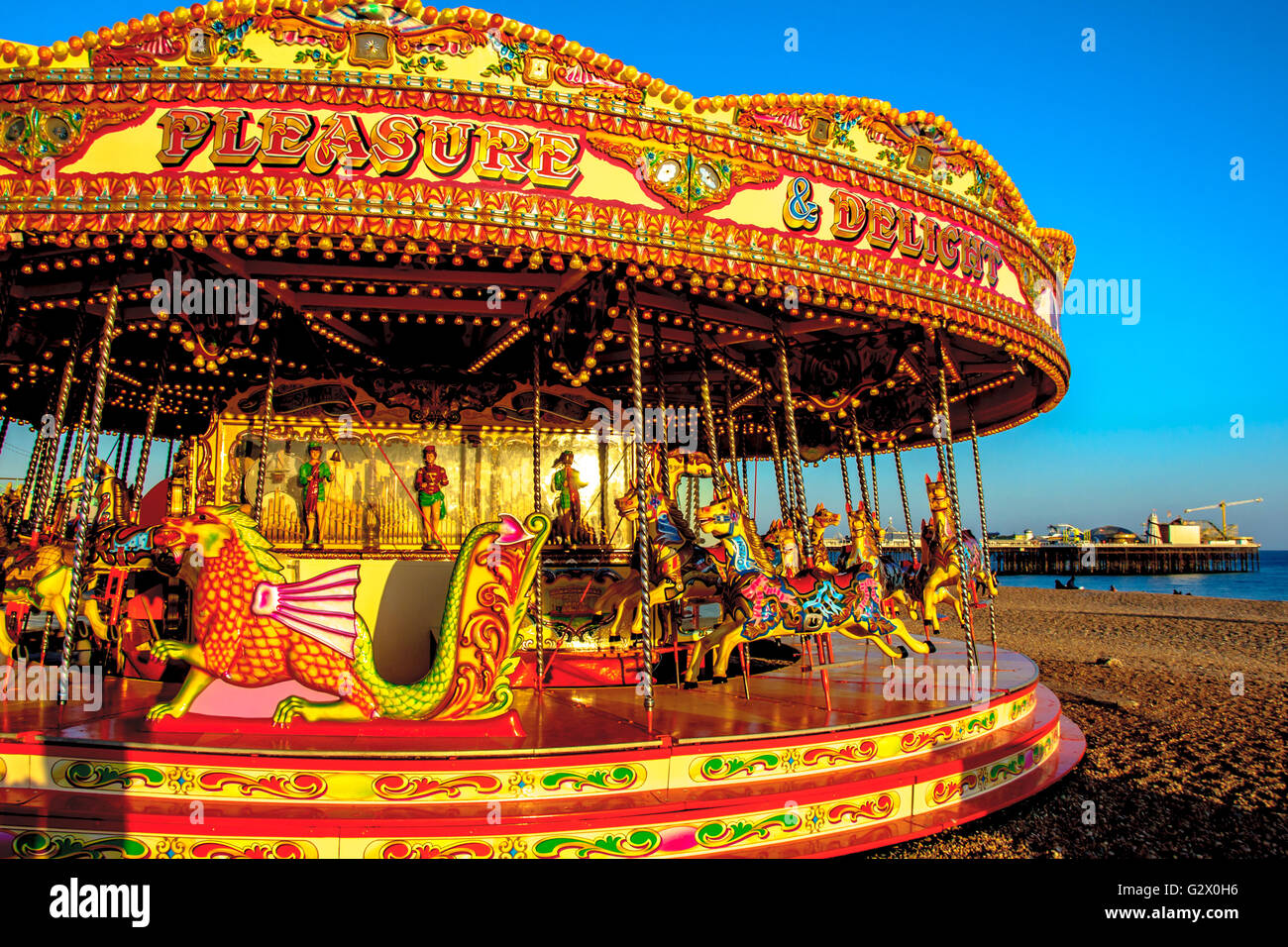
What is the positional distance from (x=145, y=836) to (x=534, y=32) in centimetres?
503

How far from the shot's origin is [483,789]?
13.0 ft

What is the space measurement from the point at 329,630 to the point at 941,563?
5245 millimetres

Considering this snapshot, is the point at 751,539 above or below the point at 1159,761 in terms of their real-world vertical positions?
above

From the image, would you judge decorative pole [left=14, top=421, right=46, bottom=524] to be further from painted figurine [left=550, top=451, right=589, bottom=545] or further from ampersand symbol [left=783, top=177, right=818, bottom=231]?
ampersand symbol [left=783, top=177, right=818, bottom=231]

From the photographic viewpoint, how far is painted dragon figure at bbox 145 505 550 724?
14.2ft

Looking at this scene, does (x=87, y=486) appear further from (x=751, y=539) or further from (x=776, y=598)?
(x=776, y=598)

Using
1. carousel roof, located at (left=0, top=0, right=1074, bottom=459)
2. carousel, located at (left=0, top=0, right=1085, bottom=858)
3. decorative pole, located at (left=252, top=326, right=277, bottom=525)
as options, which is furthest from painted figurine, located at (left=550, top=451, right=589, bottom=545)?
carousel roof, located at (left=0, top=0, right=1074, bottom=459)

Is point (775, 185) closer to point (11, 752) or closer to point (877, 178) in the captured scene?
point (877, 178)

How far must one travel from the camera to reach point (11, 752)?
4074 mm

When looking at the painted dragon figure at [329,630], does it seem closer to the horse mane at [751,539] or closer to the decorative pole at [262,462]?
the horse mane at [751,539]

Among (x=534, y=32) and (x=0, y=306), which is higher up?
(x=534, y=32)

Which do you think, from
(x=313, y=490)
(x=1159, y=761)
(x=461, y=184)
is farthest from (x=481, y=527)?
(x=1159, y=761)

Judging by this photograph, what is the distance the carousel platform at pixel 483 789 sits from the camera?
12.3ft
